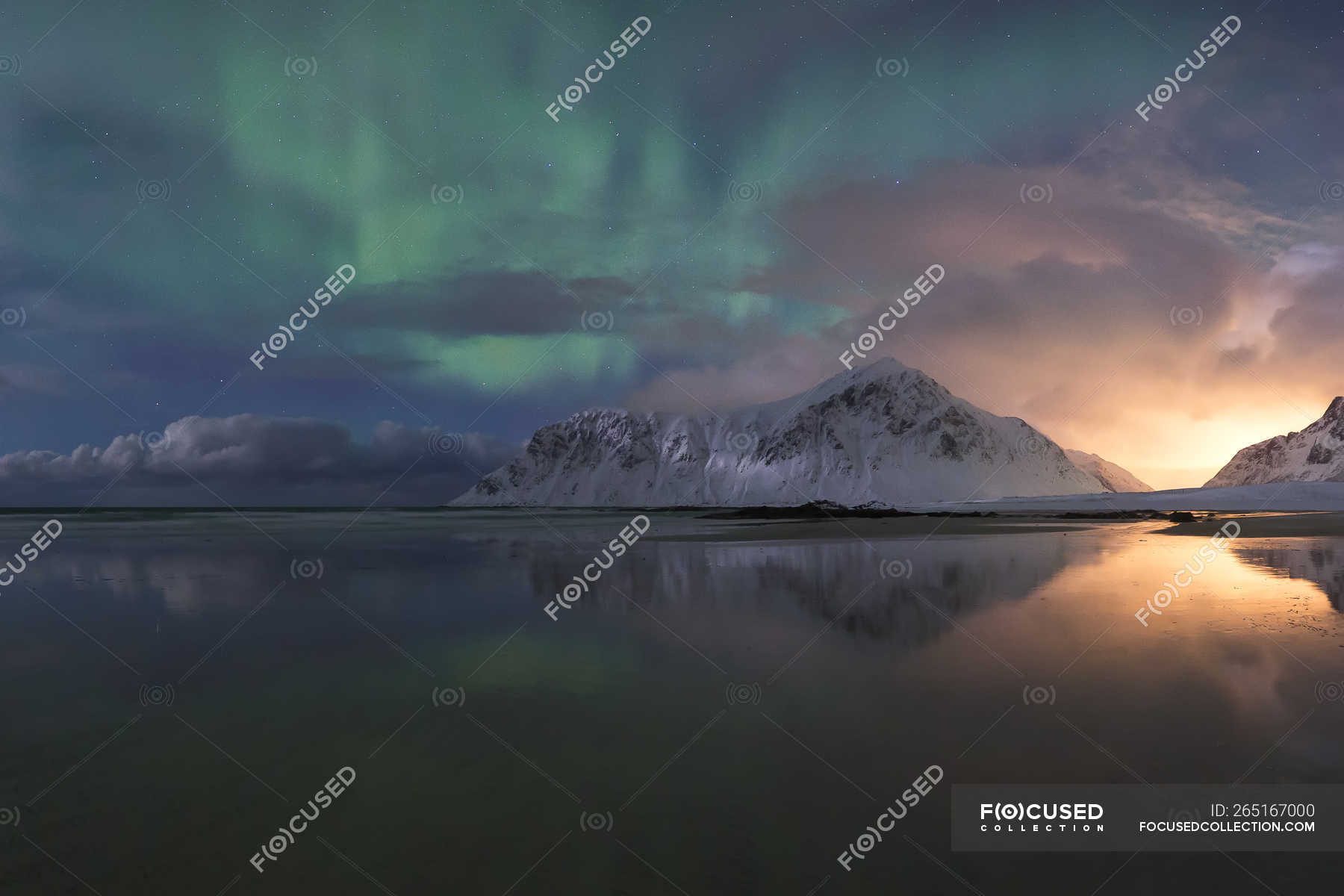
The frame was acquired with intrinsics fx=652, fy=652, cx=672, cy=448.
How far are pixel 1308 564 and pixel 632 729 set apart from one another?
30.6 metres

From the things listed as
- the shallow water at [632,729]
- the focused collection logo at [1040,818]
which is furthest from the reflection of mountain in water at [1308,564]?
the focused collection logo at [1040,818]

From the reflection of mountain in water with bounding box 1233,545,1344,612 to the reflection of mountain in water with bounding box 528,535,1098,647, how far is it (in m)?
6.55

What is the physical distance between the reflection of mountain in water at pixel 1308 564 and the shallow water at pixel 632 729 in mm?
543

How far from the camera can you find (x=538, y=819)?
702 cm

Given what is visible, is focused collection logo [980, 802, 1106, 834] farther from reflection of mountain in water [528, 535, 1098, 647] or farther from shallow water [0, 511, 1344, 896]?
reflection of mountain in water [528, 535, 1098, 647]

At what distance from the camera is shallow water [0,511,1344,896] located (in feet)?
20.5

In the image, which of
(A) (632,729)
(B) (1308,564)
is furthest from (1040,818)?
(B) (1308,564)

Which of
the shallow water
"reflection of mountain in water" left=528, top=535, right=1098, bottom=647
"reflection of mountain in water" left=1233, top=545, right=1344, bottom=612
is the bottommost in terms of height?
the shallow water

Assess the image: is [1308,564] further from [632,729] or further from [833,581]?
[632,729]

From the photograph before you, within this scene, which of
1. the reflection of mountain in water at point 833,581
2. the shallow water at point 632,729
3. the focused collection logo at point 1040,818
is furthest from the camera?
the reflection of mountain in water at point 833,581

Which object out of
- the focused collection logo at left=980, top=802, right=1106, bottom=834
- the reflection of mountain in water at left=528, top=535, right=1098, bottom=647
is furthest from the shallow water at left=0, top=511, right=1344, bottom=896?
the focused collection logo at left=980, top=802, right=1106, bottom=834

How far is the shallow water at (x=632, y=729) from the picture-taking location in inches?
247

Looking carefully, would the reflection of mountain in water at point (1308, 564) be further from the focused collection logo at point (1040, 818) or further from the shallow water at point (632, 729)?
the focused collection logo at point (1040, 818)

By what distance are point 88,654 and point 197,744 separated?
299 inches
